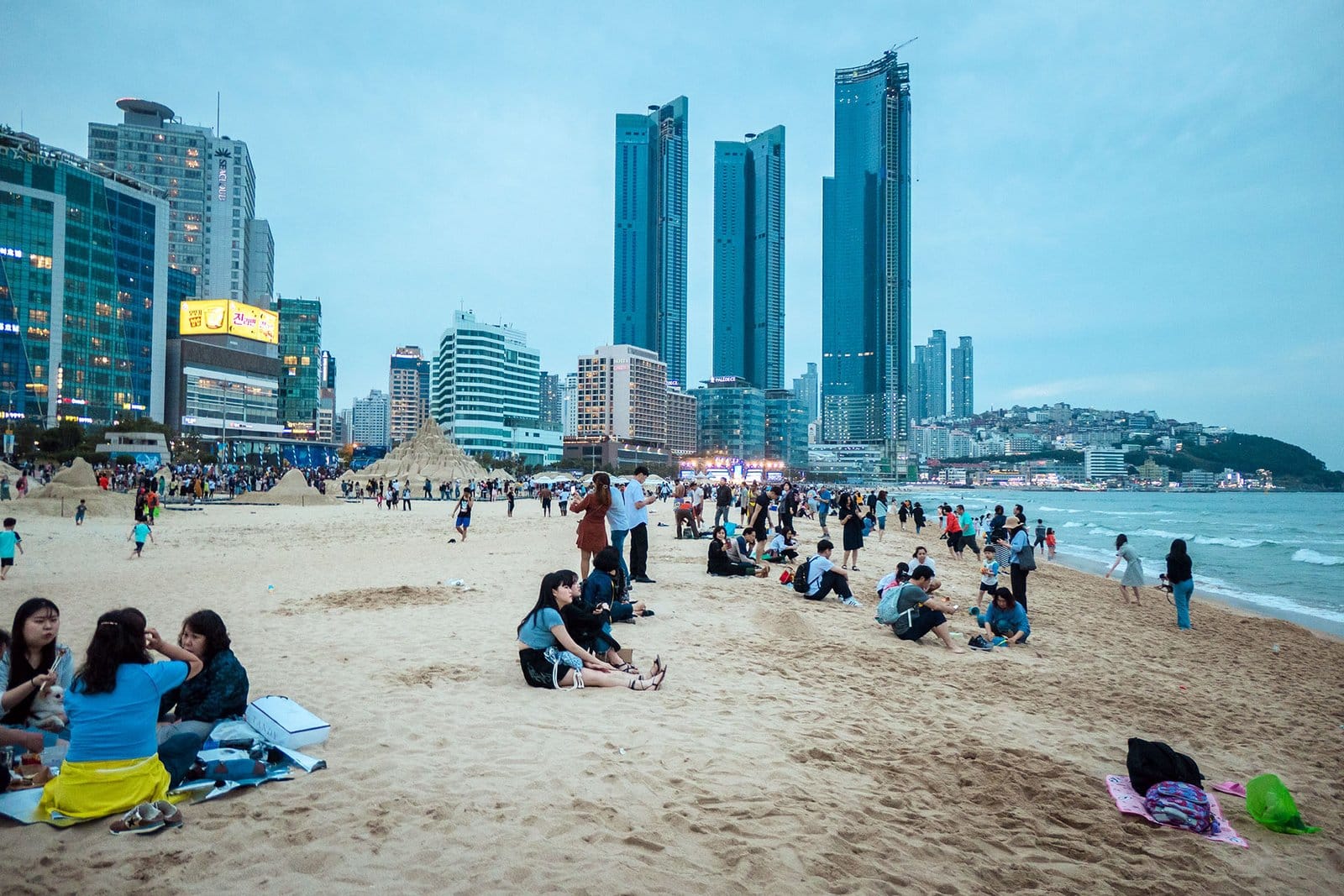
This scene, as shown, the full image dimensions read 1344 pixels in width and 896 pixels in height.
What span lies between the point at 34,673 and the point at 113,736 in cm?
133

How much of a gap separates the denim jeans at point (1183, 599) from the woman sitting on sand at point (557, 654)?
33.4 ft

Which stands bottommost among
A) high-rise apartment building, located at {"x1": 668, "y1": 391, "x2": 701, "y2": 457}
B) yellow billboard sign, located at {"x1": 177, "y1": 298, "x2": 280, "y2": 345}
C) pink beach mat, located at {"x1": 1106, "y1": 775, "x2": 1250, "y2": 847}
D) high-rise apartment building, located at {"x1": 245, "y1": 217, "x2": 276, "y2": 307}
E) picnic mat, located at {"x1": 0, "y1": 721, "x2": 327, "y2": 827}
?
pink beach mat, located at {"x1": 1106, "y1": 775, "x2": 1250, "y2": 847}

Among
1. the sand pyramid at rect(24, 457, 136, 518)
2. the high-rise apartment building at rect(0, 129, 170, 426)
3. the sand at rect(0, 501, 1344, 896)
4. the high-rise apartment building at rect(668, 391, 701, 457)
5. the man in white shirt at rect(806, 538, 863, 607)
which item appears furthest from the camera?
the high-rise apartment building at rect(668, 391, 701, 457)

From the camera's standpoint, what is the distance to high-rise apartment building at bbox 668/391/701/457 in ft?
609

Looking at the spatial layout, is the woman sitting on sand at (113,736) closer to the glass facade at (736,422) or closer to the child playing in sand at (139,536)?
the child playing in sand at (139,536)

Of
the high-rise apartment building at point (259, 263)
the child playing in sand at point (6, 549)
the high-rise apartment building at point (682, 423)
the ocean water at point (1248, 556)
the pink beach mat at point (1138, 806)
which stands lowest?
the ocean water at point (1248, 556)

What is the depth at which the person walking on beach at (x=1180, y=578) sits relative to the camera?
37.3 ft

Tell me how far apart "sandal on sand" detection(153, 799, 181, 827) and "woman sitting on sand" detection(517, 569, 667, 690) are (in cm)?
291

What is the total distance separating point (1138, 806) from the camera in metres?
4.47

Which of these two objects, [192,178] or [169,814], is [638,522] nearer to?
[169,814]

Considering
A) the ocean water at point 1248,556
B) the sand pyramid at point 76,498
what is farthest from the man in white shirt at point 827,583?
the sand pyramid at point 76,498

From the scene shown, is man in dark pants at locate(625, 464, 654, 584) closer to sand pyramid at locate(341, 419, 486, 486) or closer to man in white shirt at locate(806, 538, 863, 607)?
man in white shirt at locate(806, 538, 863, 607)

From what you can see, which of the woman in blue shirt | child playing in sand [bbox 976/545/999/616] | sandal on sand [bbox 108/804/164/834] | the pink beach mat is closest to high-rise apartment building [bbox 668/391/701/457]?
child playing in sand [bbox 976/545/999/616]

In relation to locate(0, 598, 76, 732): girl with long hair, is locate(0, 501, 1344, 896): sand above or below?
below
